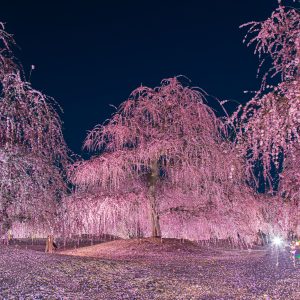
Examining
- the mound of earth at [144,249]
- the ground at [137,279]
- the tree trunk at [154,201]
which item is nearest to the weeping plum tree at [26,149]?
the ground at [137,279]

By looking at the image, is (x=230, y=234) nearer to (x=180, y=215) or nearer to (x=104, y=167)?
(x=180, y=215)

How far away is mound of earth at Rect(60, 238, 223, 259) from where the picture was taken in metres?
14.1

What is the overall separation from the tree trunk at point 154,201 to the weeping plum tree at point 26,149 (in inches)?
332

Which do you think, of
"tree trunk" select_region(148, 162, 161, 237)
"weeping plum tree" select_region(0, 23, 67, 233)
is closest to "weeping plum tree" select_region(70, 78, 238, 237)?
"tree trunk" select_region(148, 162, 161, 237)

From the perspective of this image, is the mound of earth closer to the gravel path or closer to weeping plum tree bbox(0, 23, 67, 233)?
the gravel path

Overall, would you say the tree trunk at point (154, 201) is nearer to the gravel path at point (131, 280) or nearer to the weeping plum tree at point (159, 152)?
the weeping plum tree at point (159, 152)

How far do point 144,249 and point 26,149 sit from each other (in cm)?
811

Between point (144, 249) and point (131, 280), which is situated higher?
point (144, 249)

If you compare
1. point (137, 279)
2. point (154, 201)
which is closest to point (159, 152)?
point (154, 201)

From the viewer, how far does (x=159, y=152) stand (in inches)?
602

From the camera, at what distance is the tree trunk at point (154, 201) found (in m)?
16.0

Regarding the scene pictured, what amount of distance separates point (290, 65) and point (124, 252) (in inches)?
401

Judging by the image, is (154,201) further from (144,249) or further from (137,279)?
(137,279)

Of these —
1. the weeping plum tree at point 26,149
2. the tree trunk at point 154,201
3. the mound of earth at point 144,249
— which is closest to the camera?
the weeping plum tree at point 26,149
